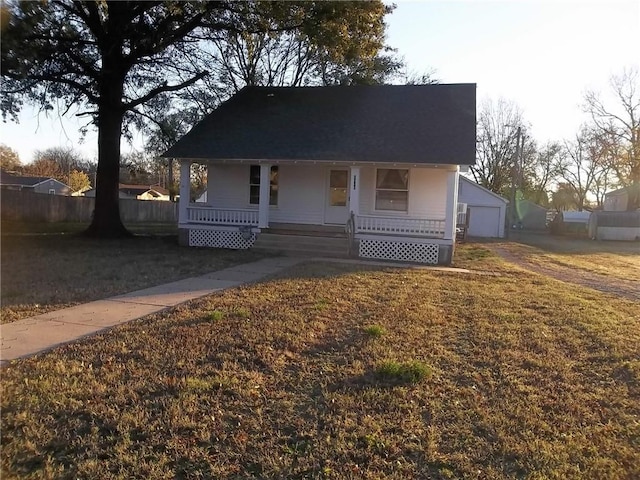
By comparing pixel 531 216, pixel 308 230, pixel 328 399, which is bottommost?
pixel 328 399

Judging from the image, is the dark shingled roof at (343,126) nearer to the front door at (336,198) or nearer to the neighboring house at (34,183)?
the front door at (336,198)

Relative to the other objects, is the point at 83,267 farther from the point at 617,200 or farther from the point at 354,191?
the point at 617,200

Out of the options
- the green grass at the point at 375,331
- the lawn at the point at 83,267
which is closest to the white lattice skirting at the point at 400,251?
the lawn at the point at 83,267

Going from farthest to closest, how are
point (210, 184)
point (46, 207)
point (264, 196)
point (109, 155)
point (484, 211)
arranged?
point (484, 211)
point (46, 207)
point (210, 184)
point (109, 155)
point (264, 196)

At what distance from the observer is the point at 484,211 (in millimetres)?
34812

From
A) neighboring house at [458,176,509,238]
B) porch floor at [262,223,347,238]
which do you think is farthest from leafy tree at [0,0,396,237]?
neighboring house at [458,176,509,238]

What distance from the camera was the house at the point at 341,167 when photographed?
47.9 ft

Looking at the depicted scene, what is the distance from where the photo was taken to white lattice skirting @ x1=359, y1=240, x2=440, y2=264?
47.3 feet

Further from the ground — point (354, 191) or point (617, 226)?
point (354, 191)

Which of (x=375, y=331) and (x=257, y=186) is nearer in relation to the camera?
(x=375, y=331)

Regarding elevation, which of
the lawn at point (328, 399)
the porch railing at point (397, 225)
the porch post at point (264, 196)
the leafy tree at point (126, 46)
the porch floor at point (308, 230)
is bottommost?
the lawn at point (328, 399)

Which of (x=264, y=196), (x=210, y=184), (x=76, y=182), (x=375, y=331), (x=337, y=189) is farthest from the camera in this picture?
(x=76, y=182)

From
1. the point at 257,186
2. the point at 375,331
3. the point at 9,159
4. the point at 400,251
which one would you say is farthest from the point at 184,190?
the point at 9,159

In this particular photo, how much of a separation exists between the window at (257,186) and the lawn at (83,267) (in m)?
3.21
